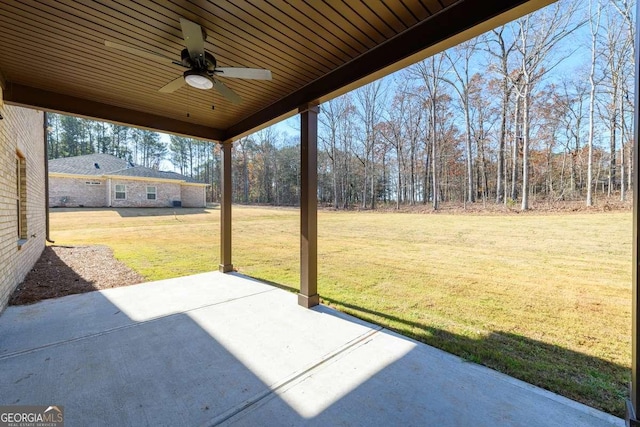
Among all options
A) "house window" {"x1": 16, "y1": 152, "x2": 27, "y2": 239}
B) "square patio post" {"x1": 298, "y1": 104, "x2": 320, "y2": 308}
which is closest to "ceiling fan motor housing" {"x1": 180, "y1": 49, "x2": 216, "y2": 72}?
"square patio post" {"x1": 298, "y1": 104, "x2": 320, "y2": 308}

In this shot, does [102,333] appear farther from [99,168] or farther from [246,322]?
[99,168]

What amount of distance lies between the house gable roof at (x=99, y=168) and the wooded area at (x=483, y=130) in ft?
18.7

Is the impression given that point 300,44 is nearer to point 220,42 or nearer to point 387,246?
point 220,42

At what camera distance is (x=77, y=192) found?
1816cm

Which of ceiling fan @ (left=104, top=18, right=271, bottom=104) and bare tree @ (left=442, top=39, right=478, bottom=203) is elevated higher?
bare tree @ (left=442, top=39, right=478, bottom=203)

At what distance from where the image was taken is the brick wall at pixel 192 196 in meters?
22.2

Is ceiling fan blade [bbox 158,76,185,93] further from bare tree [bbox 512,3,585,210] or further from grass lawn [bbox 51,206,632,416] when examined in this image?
bare tree [bbox 512,3,585,210]

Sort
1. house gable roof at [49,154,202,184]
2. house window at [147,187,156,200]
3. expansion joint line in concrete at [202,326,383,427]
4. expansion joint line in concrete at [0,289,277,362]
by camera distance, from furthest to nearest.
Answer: house window at [147,187,156,200] < house gable roof at [49,154,202,184] < expansion joint line in concrete at [0,289,277,362] < expansion joint line in concrete at [202,326,383,427]

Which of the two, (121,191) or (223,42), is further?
(121,191)

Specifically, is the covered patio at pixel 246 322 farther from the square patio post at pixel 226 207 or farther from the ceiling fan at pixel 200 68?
the square patio post at pixel 226 207

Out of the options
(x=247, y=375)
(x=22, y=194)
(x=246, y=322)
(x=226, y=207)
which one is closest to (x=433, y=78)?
(x=226, y=207)

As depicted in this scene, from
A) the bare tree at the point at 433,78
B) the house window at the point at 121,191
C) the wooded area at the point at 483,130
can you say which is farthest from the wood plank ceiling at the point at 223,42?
the house window at the point at 121,191

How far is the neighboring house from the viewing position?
58.1 feet

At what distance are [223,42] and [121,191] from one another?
21.1 meters
